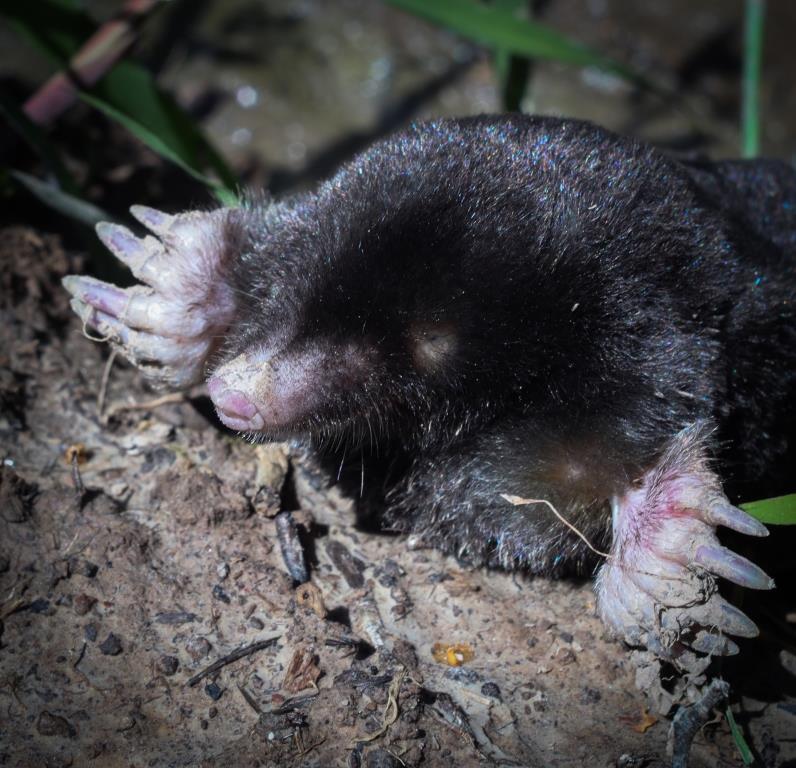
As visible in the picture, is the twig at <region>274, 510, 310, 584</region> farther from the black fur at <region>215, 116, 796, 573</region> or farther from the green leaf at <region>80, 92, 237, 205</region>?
the green leaf at <region>80, 92, 237, 205</region>

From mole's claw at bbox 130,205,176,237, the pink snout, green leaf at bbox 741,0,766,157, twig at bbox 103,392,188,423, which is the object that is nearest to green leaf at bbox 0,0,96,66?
mole's claw at bbox 130,205,176,237

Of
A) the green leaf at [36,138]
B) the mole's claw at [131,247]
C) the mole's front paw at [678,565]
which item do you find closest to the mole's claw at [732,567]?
the mole's front paw at [678,565]

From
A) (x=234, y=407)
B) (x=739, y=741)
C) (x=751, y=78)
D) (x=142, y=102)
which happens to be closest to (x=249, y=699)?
(x=234, y=407)

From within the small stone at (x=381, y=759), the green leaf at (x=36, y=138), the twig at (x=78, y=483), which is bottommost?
the small stone at (x=381, y=759)

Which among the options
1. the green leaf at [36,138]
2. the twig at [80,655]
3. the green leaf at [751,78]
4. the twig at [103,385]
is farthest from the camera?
the green leaf at [751,78]

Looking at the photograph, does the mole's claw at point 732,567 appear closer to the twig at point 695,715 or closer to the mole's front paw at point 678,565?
the mole's front paw at point 678,565

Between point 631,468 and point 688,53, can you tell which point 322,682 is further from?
point 688,53

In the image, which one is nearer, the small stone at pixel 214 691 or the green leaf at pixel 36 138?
the small stone at pixel 214 691
